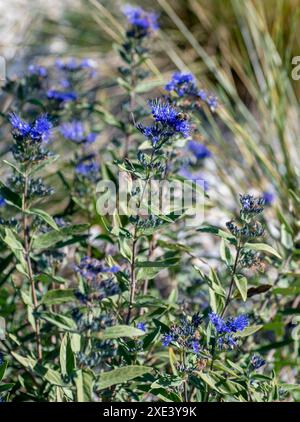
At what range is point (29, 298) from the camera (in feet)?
5.07

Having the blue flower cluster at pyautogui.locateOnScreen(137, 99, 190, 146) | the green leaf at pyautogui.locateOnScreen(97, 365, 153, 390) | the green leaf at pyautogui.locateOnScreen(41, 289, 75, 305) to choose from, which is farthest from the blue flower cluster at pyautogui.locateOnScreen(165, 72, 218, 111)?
the green leaf at pyautogui.locateOnScreen(97, 365, 153, 390)

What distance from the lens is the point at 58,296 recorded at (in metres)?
1.47

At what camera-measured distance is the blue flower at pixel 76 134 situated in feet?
6.73

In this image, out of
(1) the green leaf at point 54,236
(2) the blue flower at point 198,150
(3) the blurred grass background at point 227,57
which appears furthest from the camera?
(3) the blurred grass background at point 227,57

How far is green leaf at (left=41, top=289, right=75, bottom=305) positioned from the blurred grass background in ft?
3.56

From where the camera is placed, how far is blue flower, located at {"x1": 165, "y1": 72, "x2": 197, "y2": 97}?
1660 mm

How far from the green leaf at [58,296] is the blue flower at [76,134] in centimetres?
70

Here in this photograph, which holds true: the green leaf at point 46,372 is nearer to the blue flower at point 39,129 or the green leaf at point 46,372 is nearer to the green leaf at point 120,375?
the green leaf at point 120,375

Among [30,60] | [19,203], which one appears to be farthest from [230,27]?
[19,203]

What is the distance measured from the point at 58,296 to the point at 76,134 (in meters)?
0.74

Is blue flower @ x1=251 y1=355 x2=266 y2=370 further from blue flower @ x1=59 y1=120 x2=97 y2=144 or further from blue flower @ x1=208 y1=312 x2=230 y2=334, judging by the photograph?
blue flower @ x1=59 y1=120 x2=97 y2=144

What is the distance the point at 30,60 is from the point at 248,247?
9.72ft

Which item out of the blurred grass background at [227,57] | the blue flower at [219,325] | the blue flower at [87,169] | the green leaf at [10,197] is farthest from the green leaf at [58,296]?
the blurred grass background at [227,57]
